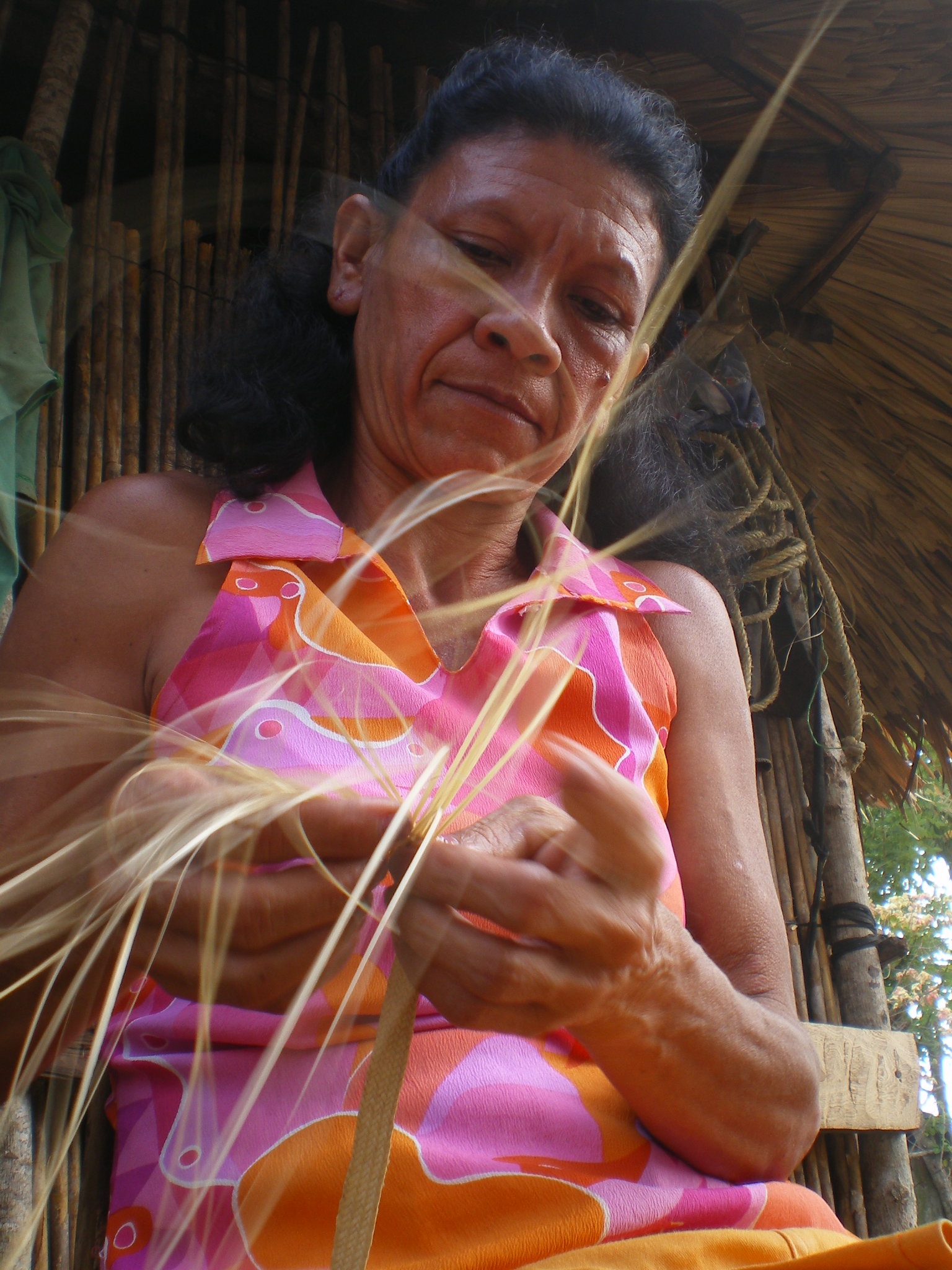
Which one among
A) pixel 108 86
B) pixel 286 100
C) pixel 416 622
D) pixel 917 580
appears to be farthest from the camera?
pixel 917 580

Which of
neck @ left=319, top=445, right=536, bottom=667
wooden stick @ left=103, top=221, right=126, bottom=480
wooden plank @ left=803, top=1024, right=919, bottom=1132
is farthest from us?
wooden stick @ left=103, top=221, right=126, bottom=480

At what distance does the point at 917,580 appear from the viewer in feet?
7.97

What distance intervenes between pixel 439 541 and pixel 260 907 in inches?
25.5

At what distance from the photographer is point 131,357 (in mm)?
1798

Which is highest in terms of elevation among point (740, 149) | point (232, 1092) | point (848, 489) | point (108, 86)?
point (740, 149)

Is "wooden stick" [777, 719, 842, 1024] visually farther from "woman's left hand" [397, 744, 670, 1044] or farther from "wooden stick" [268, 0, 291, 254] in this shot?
"wooden stick" [268, 0, 291, 254]

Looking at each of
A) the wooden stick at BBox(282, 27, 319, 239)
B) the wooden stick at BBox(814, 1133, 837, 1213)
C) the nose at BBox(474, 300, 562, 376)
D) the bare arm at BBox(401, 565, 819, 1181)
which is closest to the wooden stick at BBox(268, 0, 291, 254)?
the wooden stick at BBox(282, 27, 319, 239)

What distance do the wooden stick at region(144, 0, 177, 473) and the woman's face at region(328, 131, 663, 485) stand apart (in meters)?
0.80

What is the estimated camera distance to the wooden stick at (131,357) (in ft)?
5.73

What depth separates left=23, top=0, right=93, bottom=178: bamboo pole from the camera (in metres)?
1.59

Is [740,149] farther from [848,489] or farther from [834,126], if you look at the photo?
[848,489]

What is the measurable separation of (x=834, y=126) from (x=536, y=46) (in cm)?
94

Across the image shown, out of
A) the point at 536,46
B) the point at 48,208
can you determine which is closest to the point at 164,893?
the point at 536,46

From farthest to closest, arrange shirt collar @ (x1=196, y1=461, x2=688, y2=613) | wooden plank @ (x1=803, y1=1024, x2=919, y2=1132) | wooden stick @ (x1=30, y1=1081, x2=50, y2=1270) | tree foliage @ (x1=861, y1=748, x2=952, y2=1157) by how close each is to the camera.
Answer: tree foliage @ (x1=861, y1=748, x2=952, y2=1157)
wooden plank @ (x1=803, y1=1024, x2=919, y2=1132)
wooden stick @ (x1=30, y1=1081, x2=50, y2=1270)
shirt collar @ (x1=196, y1=461, x2=688, y2=613)
